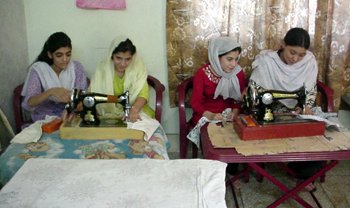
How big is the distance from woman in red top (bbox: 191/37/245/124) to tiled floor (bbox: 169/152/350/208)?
64 cm

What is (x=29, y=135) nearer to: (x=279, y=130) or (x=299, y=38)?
(x=279, y=130)

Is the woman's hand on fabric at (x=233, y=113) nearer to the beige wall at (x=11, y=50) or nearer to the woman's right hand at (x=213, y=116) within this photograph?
the woman's right hand at (x=213, y=116)

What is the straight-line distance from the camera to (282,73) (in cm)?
263

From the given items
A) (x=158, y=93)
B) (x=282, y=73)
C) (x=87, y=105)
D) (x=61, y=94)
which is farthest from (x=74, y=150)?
(x=282, y=73)

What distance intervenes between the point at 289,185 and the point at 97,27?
6.68ft

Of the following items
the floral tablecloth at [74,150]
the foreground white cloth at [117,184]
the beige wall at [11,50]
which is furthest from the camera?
the beige wall at [11,50]

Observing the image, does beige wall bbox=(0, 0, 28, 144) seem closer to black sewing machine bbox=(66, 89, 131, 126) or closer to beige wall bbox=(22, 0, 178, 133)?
beige wall bbox=(22, 0, 178, 133)

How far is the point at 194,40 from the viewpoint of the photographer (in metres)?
2.91

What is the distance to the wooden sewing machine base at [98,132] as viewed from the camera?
1.97m

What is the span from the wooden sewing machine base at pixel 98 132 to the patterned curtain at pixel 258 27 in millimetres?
1119

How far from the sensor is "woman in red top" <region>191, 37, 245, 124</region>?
2586 millimetres

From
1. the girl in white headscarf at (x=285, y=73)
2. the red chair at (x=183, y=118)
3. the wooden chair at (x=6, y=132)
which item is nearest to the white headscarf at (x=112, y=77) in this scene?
the red chair at (x=183, y=118)

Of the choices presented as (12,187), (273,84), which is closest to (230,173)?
(273,84)

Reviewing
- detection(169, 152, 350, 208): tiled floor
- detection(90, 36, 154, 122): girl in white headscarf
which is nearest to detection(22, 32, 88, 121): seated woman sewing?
detection(90, 36, 154, 122): girl in white headscarf
